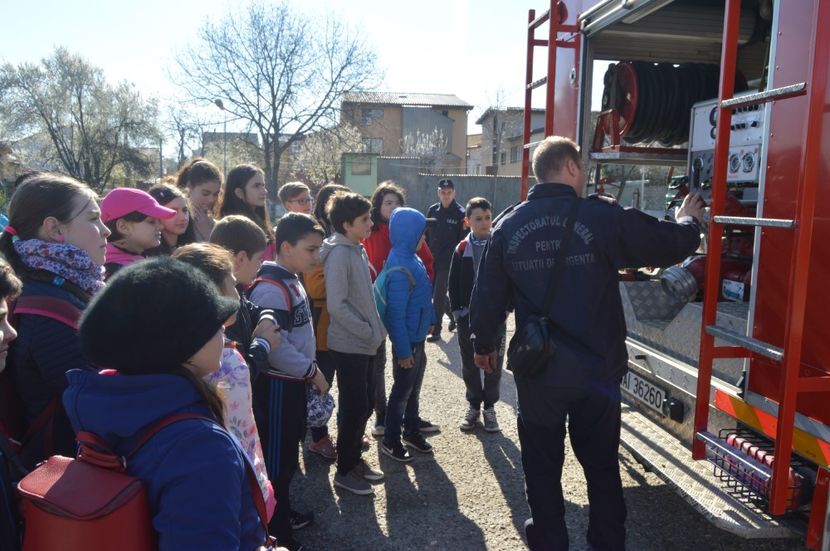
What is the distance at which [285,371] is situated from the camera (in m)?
2.82

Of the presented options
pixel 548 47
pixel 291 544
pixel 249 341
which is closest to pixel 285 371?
pixel 249 341

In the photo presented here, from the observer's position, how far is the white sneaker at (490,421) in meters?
4.58

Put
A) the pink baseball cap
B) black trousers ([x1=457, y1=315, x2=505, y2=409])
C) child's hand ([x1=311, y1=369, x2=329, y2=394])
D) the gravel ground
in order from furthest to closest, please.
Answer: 1. black trousers ([x1=457, y1=315, x2=505, y2=409])
2. the gravel ground
3. child's hand ([x1=311, y1=369, x2=329, y2=394])
4. the pink baseball cap

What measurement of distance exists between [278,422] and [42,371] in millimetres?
1179

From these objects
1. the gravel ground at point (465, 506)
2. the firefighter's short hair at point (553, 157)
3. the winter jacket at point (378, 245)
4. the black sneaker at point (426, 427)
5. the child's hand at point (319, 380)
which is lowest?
the gravel ground at point (465, 506)

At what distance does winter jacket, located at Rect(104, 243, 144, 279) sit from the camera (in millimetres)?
2693

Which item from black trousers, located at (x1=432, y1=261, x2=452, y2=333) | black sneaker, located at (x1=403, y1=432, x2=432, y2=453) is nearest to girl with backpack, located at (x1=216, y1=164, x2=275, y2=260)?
black sneaker, located at (x1=403, y1=432, x2=432, y2=453)

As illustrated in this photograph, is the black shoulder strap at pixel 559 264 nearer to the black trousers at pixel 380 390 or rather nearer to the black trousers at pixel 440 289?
the black trousers at pixel 380 390

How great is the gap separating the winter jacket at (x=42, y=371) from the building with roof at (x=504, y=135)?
116 feet

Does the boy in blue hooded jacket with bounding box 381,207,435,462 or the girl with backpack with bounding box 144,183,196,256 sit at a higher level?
the girl with backpack with bounding box 144,183,196,256

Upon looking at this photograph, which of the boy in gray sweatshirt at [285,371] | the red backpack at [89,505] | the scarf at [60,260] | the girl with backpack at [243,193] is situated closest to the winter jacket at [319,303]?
the girl with backpack at [243,193]

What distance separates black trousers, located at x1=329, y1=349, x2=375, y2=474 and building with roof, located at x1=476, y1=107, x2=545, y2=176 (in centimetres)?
3368

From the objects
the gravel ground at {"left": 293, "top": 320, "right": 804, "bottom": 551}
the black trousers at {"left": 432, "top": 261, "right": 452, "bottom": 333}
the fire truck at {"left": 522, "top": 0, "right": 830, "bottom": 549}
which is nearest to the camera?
the fire truck at {"left": 522, "top": 0, "right": 830, "bottom": 549}

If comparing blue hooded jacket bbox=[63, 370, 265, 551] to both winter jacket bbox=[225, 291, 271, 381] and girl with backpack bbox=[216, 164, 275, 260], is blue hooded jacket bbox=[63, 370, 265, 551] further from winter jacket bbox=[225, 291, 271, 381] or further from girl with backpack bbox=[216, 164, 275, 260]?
girl with backpack bbox=[216, 164, 275, 260]
